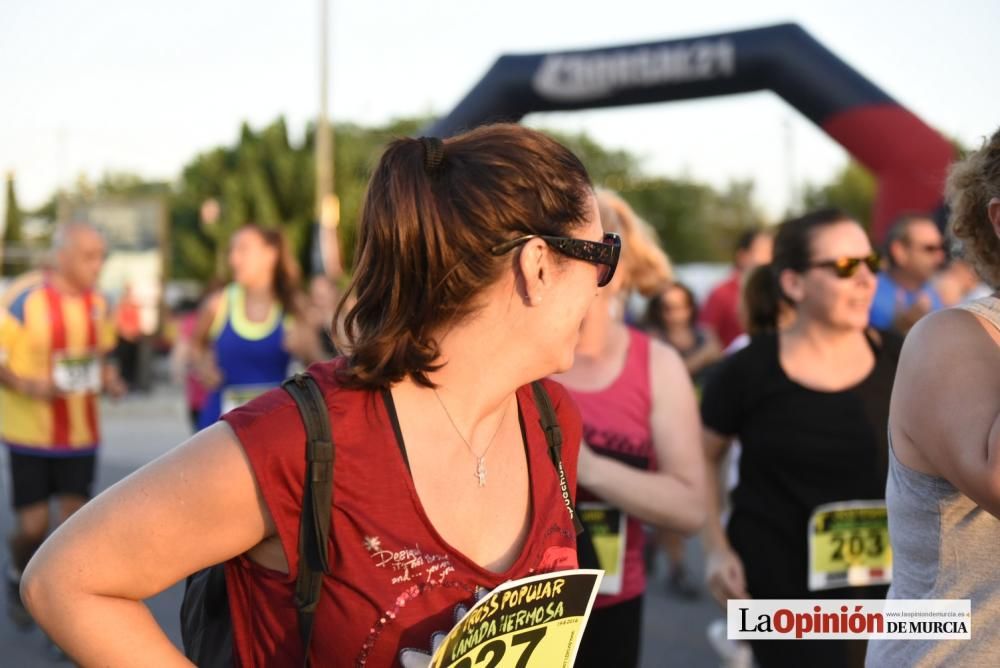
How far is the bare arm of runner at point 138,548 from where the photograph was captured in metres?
1.53

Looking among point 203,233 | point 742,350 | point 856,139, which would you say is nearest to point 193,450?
point 742,350

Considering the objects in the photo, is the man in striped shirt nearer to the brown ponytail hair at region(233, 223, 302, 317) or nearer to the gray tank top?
the brown ponytail hair at region(233, 223, 302, 317)

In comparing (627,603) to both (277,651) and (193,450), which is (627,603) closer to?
(277,651)

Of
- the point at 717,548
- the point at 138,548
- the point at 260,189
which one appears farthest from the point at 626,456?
the point at 260,189

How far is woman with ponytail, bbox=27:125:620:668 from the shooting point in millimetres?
1552

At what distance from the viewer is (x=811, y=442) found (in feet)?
10.5

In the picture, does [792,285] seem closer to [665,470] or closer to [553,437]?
[665,470]

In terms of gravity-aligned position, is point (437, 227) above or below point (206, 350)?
above

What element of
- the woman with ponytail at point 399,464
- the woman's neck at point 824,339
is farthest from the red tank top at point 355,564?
the woman's neck at point 824,339

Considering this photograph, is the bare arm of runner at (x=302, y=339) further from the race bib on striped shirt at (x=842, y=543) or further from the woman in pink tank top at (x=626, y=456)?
the race bib on striped shirt at (x=842, y=543)

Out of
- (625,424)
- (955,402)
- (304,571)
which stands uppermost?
(955,402)

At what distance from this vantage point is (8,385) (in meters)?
5.79

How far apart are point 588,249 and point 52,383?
485 cm

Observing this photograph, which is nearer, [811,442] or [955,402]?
[955,402]
